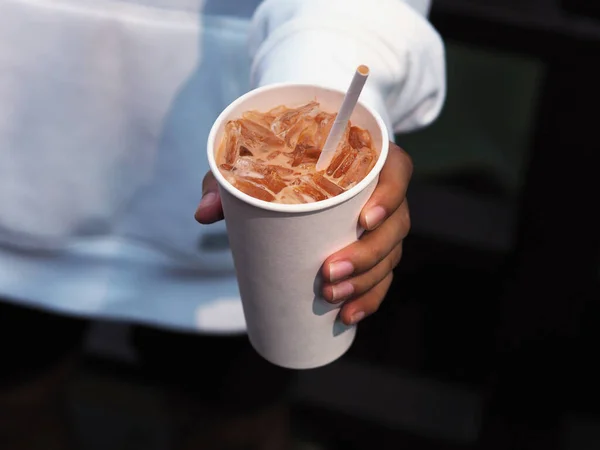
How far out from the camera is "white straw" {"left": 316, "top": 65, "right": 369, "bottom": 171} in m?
0.63

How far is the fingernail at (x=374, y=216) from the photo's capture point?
698 millimetres

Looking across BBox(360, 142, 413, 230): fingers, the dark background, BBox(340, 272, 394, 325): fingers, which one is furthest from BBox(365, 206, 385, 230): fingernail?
the dark background

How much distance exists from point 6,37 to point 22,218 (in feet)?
0.94

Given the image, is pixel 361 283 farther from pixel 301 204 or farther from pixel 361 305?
pixel 301 204

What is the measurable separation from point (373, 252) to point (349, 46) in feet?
0.82

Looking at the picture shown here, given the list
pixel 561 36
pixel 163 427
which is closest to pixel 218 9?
pixel 561 36

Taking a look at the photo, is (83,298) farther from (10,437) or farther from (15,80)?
(10,437)

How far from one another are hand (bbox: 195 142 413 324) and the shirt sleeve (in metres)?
0.11

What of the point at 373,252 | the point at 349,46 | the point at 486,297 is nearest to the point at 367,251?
the point at 373,252

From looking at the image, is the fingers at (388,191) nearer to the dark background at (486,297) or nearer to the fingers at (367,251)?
the fingers at (367,251)

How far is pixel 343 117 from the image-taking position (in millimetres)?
658

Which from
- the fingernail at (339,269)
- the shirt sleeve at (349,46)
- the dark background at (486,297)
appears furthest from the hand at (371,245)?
the dark background at (486,297)

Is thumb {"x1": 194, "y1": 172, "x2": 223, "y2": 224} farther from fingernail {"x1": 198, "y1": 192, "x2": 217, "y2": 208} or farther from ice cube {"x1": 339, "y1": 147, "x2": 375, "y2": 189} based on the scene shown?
ice cube {"x1": 339, "y1": 147, "x2": 375, "y2": 189}

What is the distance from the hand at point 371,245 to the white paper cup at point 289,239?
0.5 inches
